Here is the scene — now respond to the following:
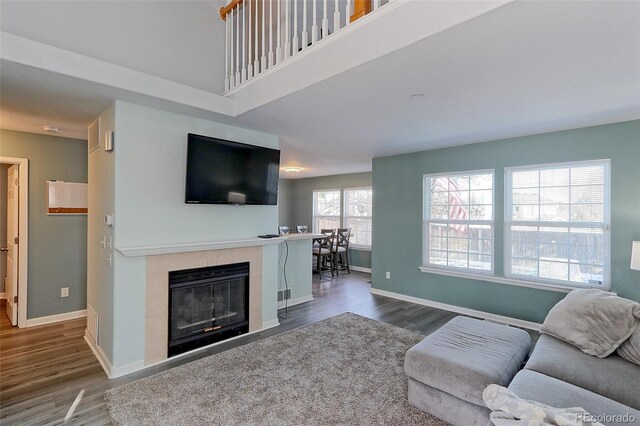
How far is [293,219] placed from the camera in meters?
9.68

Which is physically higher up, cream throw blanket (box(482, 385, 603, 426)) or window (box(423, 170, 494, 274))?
window (box(423, 170, 494, 274))

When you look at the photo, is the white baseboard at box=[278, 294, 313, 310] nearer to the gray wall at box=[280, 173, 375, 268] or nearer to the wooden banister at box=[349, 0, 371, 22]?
the gray wall at box=[280, 173, 375, 268]

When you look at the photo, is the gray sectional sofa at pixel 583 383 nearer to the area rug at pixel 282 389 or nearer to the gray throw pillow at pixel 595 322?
the gray throw pillow at pixel 595 322

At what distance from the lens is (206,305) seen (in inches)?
135

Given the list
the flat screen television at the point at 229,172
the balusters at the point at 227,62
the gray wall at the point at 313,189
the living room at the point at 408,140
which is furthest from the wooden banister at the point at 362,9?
the gray wall at the point at 313,189

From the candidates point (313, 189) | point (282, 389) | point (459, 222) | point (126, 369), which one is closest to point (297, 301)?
point (282, 389)

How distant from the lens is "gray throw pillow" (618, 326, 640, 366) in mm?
2037

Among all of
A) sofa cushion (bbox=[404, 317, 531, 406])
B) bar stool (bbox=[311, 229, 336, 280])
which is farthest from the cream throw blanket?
bar stool (bbox=[311, 229, 336, 280])


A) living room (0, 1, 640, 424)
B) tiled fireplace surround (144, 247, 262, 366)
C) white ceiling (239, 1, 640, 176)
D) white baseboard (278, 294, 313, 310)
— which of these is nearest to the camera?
white ceiling (239, 1, 640, 176)

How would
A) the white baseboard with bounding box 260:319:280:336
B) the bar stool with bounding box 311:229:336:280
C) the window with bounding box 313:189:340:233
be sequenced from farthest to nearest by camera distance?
the window with bounding box 313:189:340:233, the bar stool with bounding box 311:229:336:280, the white baseboard with bounding box 260:319:280:336

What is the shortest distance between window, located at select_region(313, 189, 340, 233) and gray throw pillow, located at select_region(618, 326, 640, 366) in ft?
21.7

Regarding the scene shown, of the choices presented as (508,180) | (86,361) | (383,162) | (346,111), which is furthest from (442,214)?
(86,361)

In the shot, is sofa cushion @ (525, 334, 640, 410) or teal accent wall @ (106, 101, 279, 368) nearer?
sofa cushion @ (525, 334, 640, 410)

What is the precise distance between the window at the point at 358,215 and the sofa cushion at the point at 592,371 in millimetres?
→ 5696
